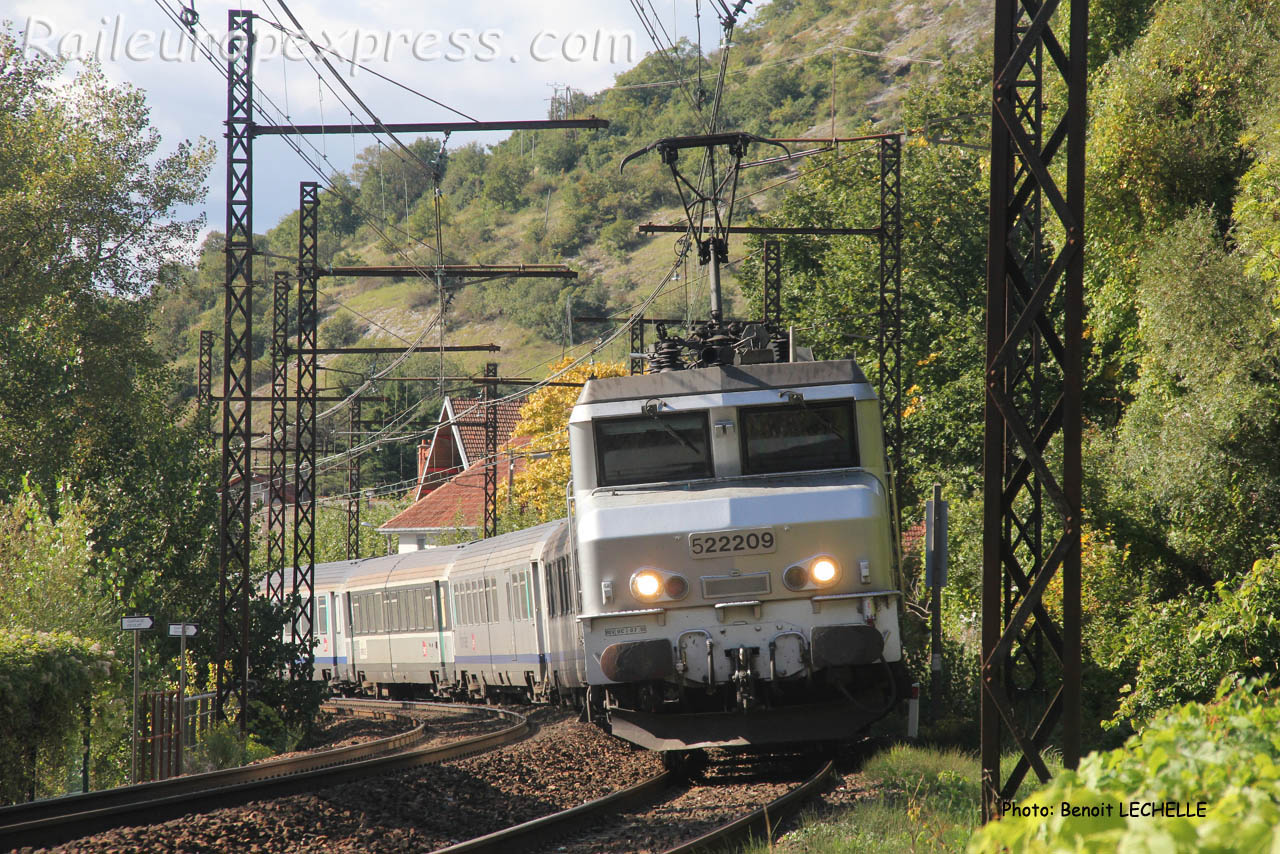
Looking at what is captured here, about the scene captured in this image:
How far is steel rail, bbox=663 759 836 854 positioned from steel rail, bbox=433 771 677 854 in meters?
1.20

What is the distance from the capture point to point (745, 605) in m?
11.3

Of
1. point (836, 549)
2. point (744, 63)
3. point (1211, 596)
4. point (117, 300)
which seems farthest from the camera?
point (744, 63)

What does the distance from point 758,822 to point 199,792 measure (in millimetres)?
5422

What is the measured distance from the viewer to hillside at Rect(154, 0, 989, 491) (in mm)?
118562

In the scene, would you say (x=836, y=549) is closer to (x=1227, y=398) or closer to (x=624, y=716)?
(x=624, y=716)

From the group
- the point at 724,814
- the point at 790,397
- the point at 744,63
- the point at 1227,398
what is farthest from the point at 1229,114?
the point at 744,63

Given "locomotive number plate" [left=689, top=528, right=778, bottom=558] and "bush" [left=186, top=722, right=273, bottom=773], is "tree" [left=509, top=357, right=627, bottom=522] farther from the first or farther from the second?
"locomotive number plate" [left=689, top=528, right=778, bottom=558]

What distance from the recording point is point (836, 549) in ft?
37.3

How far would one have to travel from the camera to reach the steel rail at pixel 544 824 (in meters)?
9.15

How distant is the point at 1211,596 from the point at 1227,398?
344 cm

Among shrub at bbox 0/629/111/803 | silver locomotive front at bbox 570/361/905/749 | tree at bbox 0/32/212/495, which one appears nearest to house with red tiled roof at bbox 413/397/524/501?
tree at bbox 0/32/212/495

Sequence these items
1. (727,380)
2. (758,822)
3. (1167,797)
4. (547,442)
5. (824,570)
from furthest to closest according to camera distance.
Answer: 1. (547,442)
2. (727,380)
3. (824,570)
4. (758,822)
5. (1167,797)

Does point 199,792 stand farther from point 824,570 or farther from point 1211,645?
point 1211,645

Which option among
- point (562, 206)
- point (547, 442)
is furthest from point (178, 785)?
point (562, 206)
